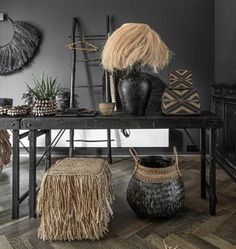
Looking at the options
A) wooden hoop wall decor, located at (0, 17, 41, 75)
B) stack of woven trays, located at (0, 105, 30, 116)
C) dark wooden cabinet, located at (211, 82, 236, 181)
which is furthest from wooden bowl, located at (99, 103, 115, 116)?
wooden hoop wall decor, located at (0, 17, 41, 75)

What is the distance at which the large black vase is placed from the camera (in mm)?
A: 1740

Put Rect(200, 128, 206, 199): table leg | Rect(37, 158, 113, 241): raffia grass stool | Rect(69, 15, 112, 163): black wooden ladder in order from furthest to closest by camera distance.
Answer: Rect(69, 15, 112, 163): black wooden ladder
Rect(200, 128, 206, 199): table leg
Rect(37, 158, 113, 241): raffia grass stool

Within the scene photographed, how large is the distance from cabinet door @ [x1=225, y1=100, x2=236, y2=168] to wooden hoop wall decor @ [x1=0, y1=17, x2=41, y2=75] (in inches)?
96.5

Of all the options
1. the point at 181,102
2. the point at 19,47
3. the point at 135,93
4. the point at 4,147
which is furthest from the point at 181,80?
the point at 19,47

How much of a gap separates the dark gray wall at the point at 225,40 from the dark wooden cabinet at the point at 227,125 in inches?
7.1

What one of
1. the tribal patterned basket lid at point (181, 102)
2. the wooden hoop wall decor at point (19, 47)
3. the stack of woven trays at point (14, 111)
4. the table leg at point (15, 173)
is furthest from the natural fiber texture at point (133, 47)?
the wooden hoop wall decor at point (19, 47)

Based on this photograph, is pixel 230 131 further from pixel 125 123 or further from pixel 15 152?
pixel 15 152

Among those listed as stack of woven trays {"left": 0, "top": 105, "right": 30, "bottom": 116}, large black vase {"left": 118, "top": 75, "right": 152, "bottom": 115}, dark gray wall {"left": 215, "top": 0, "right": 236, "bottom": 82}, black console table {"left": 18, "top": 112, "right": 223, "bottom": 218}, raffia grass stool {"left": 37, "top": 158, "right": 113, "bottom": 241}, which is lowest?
raffia grass stool {"left": 37, "top": 158, "right": 113, "bottom": 241}

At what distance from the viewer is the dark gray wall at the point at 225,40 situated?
280 cm

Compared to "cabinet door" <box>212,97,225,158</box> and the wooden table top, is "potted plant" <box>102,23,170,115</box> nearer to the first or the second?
the wooden table top

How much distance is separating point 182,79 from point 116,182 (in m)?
1.21

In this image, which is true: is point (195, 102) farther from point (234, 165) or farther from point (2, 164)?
point (2, 164)

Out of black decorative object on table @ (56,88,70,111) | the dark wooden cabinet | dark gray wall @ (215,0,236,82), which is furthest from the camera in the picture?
Answer: black decorative object on table @ (56,88,70,111)

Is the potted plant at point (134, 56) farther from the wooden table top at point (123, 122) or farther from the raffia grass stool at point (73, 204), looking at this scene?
the raffia grass stool at point (73, 204)
